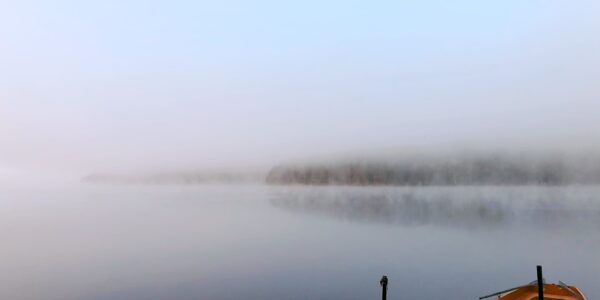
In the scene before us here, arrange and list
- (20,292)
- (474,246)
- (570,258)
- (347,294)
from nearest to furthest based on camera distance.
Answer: (347,294) < (20,292) < (570,258) < (474,246)

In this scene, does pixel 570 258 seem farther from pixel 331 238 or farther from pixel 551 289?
pixel 551 289

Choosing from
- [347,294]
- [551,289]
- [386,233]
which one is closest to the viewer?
[551,289]

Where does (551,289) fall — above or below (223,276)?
above

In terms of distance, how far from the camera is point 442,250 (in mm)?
81375

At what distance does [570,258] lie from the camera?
7062cm

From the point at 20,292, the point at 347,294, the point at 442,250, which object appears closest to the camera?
the point at 347,294

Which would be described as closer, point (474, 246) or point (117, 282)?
point (117, 282)

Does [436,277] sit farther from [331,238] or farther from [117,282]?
[331,238]

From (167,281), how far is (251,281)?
1157 cm

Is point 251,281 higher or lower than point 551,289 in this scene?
lower

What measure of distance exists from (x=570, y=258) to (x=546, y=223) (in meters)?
84.5

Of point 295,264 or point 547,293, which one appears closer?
point 547,293

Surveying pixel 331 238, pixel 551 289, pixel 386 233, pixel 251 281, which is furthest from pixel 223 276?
pixel 386 233

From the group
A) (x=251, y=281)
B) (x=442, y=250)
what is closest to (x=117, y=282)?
(x=251, y=281)
